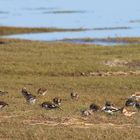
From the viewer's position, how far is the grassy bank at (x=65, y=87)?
15328mm

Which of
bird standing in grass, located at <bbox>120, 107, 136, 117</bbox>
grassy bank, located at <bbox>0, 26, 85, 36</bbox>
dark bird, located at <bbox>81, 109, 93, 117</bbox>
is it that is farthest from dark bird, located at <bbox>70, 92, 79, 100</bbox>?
grassy bank, located at <bbox>0, 26, 85, 36</bbox>

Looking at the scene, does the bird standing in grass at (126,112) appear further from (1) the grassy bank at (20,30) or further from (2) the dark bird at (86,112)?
(1) the grassy bank at (20,30)

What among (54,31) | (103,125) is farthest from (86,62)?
(54,31)

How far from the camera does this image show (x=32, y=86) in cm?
2592

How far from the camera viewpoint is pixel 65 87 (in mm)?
25516

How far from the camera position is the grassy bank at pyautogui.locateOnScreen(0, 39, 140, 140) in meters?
15.3
